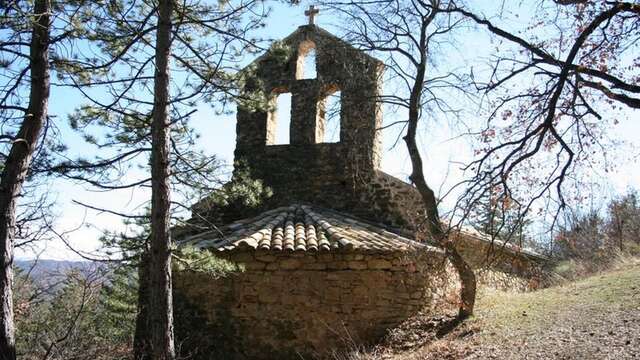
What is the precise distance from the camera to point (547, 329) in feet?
22.5

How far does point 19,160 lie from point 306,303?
482cm

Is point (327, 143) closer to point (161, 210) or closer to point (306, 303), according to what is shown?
point (306, 303)

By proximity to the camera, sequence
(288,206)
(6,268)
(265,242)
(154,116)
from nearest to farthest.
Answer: (6,268) → (154,116) → (265,242) → (288,206)

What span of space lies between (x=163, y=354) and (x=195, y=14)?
3902 millimetres

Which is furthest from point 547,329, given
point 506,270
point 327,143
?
point 506,270

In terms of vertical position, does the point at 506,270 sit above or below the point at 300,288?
above

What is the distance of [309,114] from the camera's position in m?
11.8

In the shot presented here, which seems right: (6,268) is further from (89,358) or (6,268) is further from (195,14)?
(195,14)

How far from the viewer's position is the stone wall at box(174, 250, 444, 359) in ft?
28.6

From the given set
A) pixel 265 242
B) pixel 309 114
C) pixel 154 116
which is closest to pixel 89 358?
pixel 154 116

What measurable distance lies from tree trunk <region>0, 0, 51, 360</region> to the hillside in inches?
181

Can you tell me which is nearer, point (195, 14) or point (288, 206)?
point (195, 14)

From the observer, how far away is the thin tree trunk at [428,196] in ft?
27.8

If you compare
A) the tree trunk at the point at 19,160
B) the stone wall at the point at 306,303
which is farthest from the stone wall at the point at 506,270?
the tree trunk at the point at 19,160
